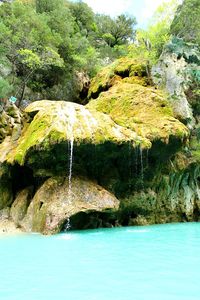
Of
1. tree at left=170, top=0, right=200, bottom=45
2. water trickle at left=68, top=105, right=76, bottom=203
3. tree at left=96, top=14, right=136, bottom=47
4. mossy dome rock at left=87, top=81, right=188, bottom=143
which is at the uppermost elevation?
tree at left=96, top=14, right=136, bottom=47

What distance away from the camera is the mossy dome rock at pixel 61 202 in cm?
1269

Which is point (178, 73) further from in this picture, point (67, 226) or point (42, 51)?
point (67, 226)

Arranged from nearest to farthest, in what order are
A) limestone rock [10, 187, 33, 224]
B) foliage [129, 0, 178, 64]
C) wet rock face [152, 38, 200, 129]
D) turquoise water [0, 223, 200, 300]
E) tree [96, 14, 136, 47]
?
turquoise water [0, 223, 200, 300], limestone rock [10, 187, 33, 224], wet rock face [152, 38, 200, 129], foliage [129, 0, 178, 64], tree [96, 14, 136, 47]

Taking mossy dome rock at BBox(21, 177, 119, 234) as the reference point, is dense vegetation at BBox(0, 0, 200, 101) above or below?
above

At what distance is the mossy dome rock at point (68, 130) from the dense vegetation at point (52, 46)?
14.0 ft

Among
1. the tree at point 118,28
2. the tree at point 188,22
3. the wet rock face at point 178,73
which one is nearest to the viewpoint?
the wet rock face at point 178,73

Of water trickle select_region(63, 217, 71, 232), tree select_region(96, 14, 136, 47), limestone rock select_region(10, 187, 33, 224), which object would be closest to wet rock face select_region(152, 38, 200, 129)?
water trickle select_region(63, 217, 71, 232)

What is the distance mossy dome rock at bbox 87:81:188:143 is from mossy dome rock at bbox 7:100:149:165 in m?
0.78

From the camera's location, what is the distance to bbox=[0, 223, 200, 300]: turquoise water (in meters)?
5.60

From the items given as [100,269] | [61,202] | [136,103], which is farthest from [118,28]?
[100,269]

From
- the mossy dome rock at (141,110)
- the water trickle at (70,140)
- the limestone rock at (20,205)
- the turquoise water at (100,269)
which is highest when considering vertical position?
the mossy dome rock at (141,110)

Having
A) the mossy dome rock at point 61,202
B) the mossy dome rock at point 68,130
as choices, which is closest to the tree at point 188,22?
the mossy dome rock at point 68,130

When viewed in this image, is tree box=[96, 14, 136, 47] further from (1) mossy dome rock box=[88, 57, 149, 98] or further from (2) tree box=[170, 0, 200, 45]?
(1) mossy dome rock box=[88, 57, 149, 98]

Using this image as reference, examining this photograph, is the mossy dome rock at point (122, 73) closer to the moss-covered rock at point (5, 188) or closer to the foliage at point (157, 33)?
the foliage at point (157, 33)
